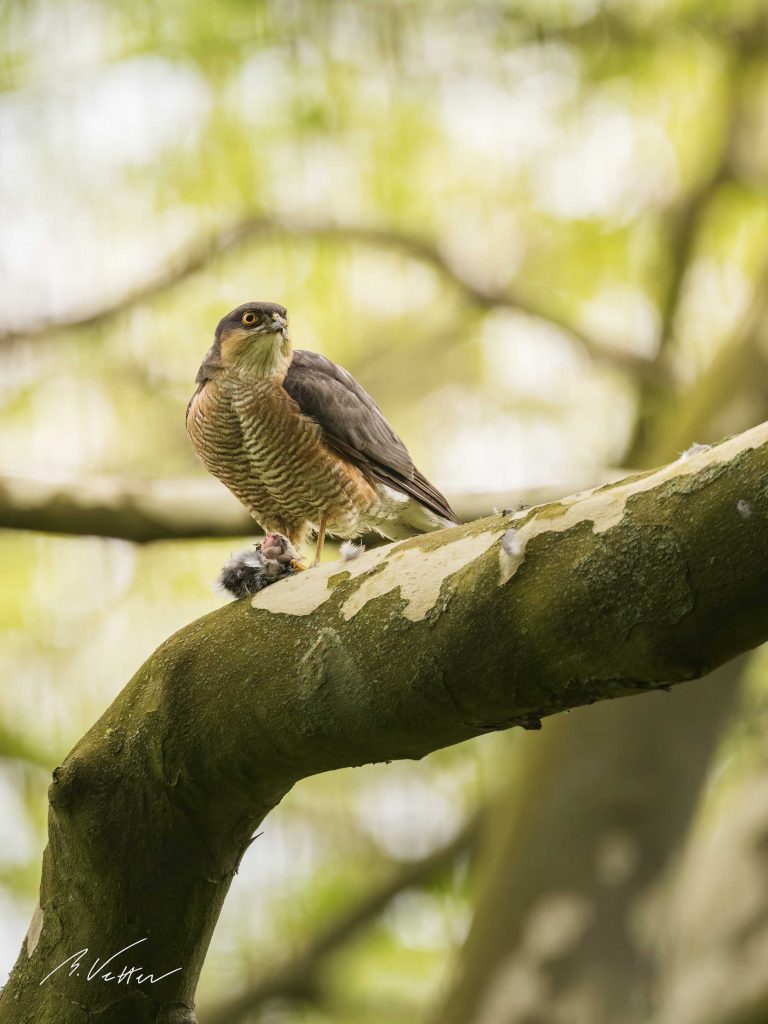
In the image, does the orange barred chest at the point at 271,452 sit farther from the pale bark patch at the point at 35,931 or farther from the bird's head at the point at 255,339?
the pale bark patch at the point at 35,931

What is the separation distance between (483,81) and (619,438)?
2886mm

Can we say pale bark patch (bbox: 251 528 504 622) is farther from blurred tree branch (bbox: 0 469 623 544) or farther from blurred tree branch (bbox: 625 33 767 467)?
blurred tree branch (bbox: 625 33 767 467)

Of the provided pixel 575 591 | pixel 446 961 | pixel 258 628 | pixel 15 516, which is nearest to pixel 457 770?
pixel 446 961

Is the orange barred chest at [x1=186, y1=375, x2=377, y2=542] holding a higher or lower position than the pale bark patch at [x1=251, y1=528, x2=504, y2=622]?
higher

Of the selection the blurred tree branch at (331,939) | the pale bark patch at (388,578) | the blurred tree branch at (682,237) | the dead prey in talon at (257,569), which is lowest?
the blurred tree branch at (331,939)

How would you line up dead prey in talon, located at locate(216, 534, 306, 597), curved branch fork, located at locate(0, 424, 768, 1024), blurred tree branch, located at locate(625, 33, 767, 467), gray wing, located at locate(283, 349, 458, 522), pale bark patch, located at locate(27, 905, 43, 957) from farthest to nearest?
blurred tree branch, located at locate(625, 33, 767, 467), gray wing, located at locate(283, 349, 458, 522), dead prey in talon, located at locate(216, 534, 306, 597), pale bark patch, located at locate(27, 905, 43, 957), curved branch fork, located at locate(0, 424, 768, 1024)

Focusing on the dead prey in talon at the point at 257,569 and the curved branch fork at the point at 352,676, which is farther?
the dead prey in talon at the point at 257,569

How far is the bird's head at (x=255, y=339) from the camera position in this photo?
482cm

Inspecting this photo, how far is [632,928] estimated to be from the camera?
6887 millimetres

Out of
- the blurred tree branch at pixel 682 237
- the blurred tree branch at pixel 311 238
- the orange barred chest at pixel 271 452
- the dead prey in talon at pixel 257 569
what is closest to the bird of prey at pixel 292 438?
the orange barred chest at pixel 271 452

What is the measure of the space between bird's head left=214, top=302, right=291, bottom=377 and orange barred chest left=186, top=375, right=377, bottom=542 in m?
0.07

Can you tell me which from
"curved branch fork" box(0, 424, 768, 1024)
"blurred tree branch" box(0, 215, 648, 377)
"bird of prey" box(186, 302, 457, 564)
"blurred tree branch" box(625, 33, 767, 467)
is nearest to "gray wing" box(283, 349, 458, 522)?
"bird of prey" box(186, 302, 457, 564)

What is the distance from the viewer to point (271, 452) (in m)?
4.82

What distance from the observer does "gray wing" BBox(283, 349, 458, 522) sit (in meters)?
4.94
